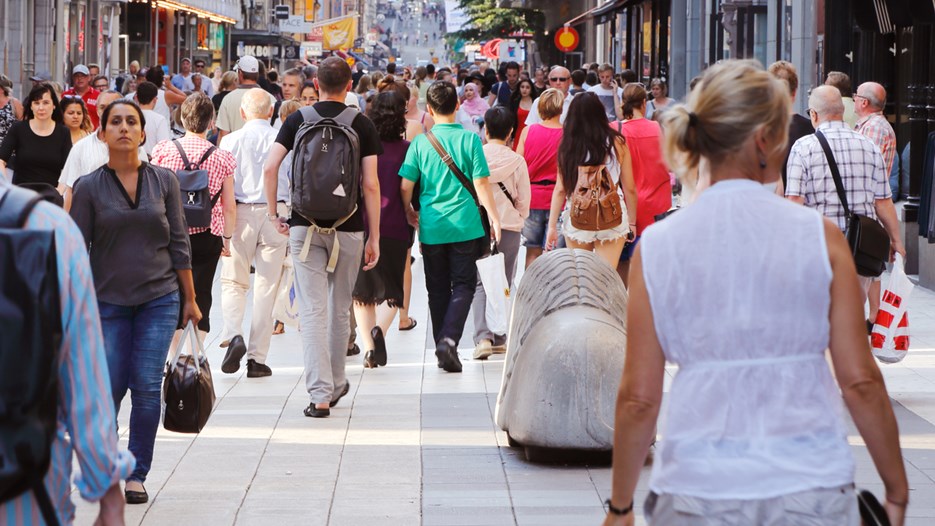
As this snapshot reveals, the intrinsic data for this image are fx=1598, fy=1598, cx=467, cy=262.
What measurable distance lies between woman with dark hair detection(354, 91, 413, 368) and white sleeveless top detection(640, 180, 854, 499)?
282 inches

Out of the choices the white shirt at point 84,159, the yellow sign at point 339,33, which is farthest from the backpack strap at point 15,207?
the yellow sign at point 339,33

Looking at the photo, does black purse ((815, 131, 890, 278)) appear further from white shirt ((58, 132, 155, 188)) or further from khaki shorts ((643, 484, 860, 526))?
khaki shorts ((643, 484, 860, 526))

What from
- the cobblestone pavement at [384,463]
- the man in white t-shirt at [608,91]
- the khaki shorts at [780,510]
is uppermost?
the man in white t-shirt at [608,91]

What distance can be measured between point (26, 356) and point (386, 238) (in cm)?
752

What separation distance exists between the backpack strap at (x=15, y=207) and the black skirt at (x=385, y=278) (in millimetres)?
7268

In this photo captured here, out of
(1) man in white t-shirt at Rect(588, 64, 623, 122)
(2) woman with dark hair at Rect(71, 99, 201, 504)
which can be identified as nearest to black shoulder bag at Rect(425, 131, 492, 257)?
(2) woman with dark hair at Rect(71, 99, 201, 504)

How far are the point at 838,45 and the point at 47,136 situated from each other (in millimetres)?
9699

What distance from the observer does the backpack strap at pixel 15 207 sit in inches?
119

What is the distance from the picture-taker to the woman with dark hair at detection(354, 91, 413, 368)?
10.3m

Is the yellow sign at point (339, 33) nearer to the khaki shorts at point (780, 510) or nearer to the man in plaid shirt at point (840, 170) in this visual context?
the man in plaid shirt at point (840, 170)

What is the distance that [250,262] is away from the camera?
1048cm

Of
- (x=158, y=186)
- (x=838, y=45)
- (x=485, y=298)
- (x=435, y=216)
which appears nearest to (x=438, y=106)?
(x=435, y=216)

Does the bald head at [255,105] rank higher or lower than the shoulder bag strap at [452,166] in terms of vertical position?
higher

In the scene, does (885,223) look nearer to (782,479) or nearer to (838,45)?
(782,479)
